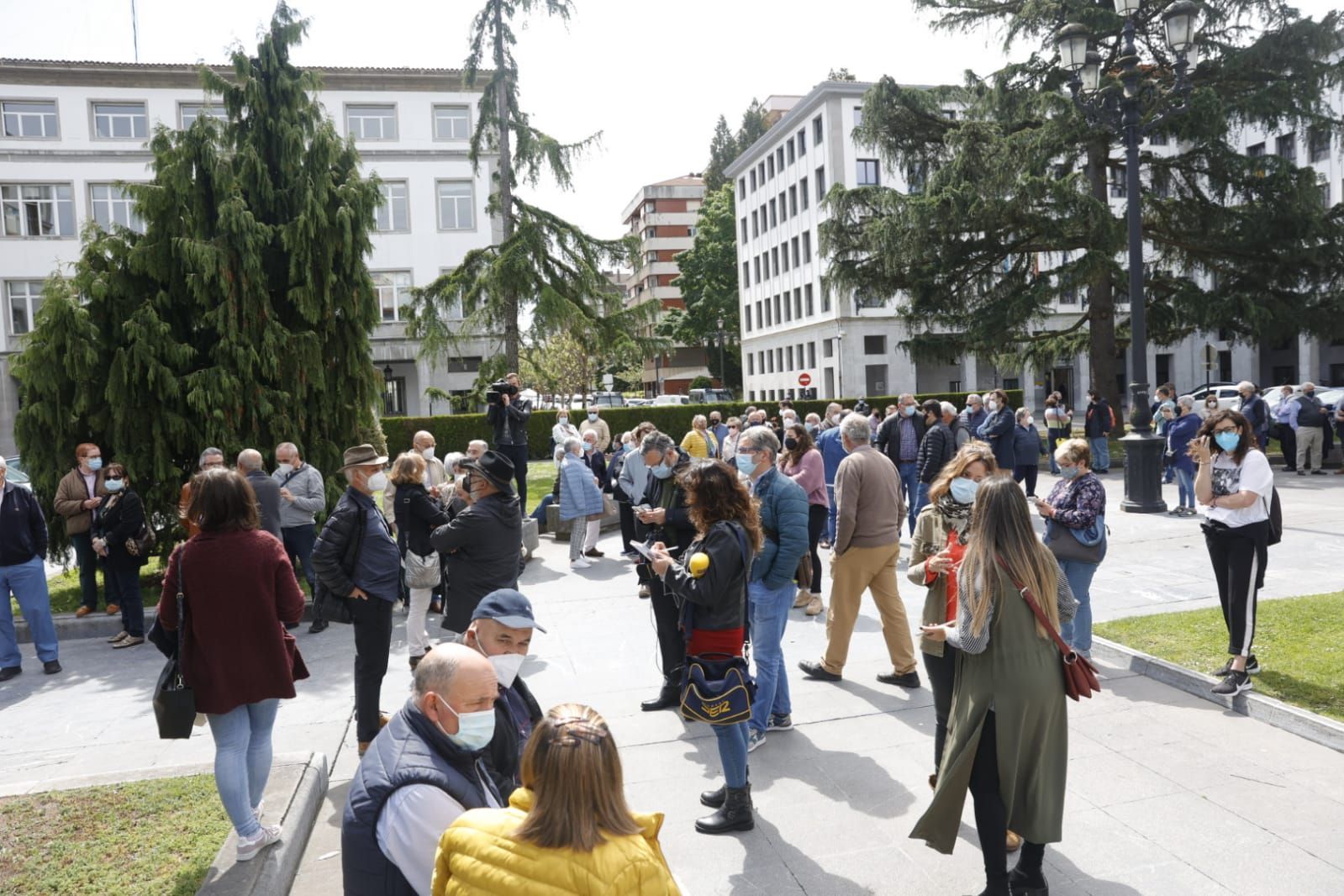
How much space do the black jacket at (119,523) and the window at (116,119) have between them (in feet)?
121

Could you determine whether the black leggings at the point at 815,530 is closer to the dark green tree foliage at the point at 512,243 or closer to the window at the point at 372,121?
the dark green tree foliage at the point at 512,243

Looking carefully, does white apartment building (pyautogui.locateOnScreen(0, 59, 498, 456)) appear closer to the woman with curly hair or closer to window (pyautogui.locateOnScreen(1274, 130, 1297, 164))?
the woman with curly hair

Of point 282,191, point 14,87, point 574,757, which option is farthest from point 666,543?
point 14,87

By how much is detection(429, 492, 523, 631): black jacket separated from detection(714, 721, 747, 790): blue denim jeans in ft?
7.38

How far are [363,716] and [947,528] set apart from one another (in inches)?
149

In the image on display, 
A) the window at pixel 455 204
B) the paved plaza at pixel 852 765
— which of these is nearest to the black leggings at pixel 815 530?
the paved plaza at pixel 852 765

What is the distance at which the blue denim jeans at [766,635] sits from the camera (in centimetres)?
572

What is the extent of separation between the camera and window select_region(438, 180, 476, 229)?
132ft

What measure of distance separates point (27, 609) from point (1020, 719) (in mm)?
8381

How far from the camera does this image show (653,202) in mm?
91125

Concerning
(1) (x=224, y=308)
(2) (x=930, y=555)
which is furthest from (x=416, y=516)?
(1) (x=224, y=308)

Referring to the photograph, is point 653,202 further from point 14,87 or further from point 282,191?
point 282,191

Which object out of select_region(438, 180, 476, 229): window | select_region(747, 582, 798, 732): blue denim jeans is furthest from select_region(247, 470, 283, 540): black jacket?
select_region(438, 180, 476, 229): window

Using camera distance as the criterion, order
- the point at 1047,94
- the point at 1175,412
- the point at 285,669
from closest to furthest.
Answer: the point at 285,669 → the point at 1175,412 → the point at 1047,94
